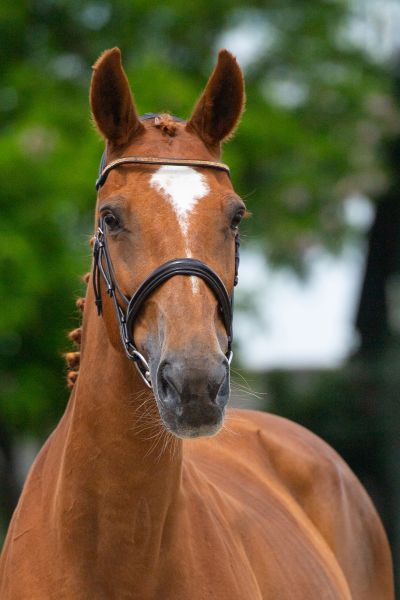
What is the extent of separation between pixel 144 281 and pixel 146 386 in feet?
1.40

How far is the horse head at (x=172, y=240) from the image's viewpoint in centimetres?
362

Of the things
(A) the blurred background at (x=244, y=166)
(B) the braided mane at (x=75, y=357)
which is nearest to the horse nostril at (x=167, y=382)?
(B) the braided mane at (x=75, y=357)

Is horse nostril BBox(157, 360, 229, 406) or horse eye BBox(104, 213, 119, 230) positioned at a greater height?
horse eye BBox(104, 213, 119, 230)

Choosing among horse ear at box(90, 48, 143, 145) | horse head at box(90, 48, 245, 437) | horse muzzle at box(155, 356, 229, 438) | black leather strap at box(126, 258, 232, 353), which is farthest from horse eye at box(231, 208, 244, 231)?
horse muzzle at box(155, 356, 229, 438)

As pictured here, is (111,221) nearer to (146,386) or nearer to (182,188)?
(182,188)

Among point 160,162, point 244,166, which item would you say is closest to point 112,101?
point 160,162

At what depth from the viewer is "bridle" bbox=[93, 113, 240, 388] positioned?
3805mm

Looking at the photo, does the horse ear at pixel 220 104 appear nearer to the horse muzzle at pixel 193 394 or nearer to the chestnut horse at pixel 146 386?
the chestnut horse at pixel 146 386

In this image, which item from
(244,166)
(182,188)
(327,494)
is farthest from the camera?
(244,166)

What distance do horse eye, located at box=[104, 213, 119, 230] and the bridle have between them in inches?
1.1

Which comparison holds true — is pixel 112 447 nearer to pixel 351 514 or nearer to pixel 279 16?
pixel 351 514

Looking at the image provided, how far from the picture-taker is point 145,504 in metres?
4.11

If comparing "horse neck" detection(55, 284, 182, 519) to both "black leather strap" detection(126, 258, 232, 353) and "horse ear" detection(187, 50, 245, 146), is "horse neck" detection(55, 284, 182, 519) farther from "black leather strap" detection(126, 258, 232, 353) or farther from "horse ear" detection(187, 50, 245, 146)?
"horse ear" detection(187, 50, 245, 146)

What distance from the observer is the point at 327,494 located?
20.7 ft
